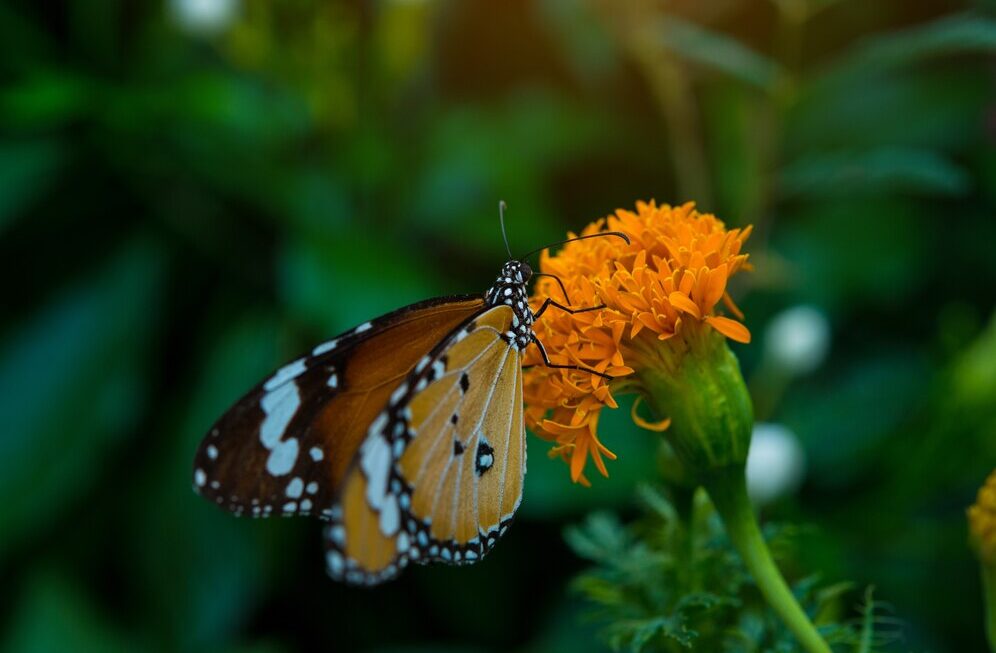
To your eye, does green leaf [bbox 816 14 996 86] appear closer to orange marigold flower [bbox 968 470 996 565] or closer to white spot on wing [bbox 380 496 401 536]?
orange marigold flower [bbox 968 470 996 565]

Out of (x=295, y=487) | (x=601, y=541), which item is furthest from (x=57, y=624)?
(x=601, y=541)

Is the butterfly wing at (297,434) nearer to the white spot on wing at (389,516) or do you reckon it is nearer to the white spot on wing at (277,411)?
the white spot on wing at (277,411)

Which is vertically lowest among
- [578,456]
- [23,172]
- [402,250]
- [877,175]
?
[578,456]

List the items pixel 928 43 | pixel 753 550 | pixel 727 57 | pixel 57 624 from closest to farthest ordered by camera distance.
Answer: pixel 753 550, pixel 928 43, pixel 727 57, pixel 57 624

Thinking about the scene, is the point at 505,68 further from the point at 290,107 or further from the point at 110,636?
the point at 110,636

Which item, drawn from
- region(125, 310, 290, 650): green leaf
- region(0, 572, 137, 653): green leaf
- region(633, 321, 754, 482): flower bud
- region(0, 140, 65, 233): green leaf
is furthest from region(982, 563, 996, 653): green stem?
region(0, 140, 65, 233): green leaf

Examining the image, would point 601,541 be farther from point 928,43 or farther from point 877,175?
point 928,43
